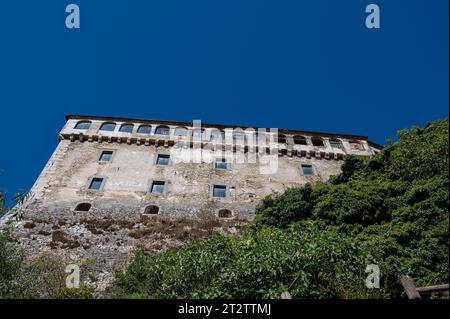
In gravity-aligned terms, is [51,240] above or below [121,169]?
below

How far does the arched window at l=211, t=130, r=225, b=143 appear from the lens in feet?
87.2

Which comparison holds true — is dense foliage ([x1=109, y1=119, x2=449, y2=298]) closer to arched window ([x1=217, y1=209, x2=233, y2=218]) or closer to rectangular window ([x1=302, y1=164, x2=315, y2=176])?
arched window ([x1=217, y1=209, x2=233, y2=218])

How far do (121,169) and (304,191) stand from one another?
1155cm

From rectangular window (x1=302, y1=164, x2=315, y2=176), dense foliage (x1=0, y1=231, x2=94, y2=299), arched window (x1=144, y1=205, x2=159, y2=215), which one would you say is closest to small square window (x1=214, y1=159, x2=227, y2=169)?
rectangular window (x1=302, y1=164, x2=315, y2=176)

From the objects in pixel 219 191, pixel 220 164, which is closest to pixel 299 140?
pixel 220 164

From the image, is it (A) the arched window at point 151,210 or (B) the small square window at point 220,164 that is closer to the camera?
(A) the arched window at point 151,210

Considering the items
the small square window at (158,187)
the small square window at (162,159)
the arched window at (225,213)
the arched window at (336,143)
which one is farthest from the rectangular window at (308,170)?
the small square window at (158,187)

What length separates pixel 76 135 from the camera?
2556 centimetres

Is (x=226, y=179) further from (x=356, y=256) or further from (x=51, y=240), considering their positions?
(x=356, y=256)

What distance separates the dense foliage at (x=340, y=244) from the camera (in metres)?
10.1

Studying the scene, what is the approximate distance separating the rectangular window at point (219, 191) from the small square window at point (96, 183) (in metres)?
6.60

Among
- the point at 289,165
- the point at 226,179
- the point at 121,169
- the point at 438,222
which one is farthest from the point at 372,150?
the point at 121,169

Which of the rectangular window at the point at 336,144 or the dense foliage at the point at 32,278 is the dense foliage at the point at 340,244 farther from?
the rectangular window at the point at 336,144

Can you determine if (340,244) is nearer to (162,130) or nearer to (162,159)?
(162,159)
